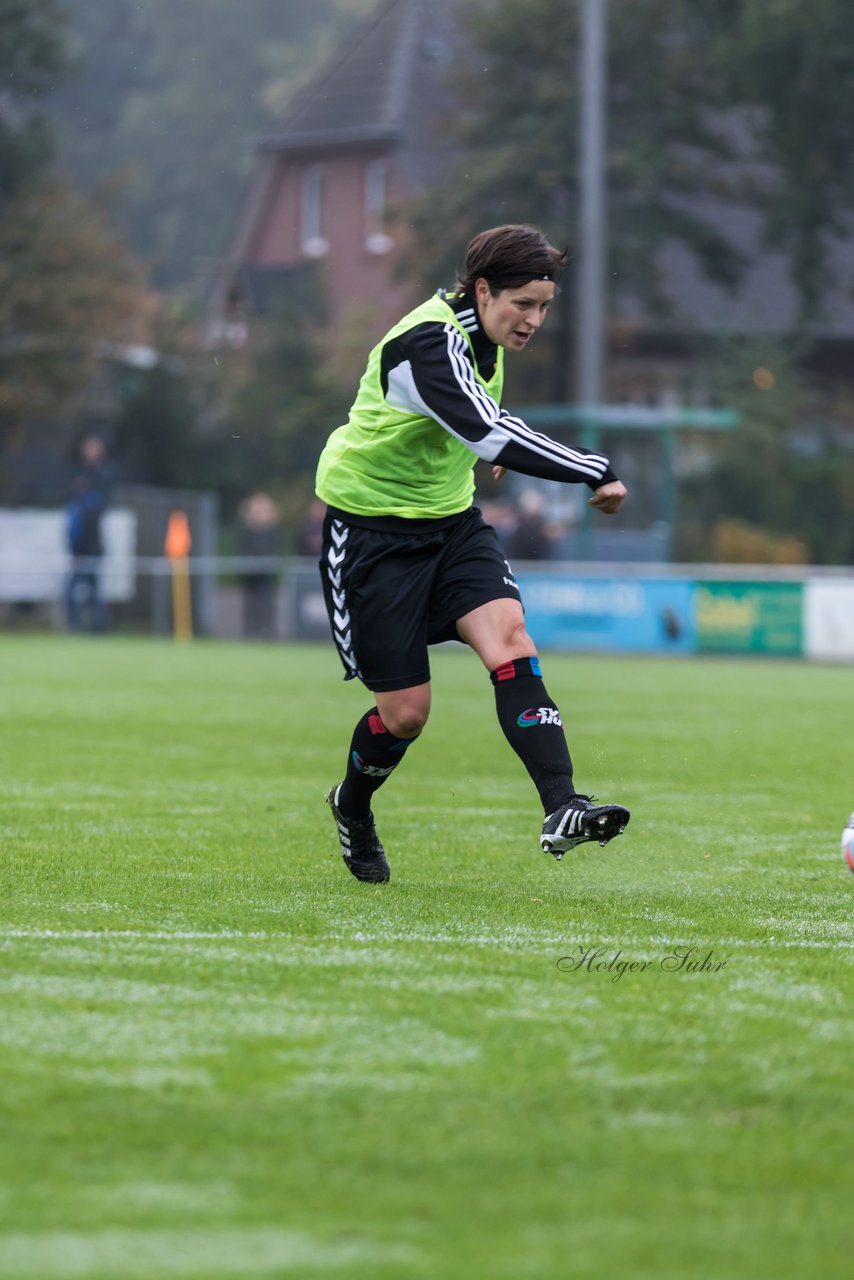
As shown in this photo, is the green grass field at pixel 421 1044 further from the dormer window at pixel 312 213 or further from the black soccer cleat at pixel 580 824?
the dormer window at pixel 312 213

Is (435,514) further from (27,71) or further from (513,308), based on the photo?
(27,71)

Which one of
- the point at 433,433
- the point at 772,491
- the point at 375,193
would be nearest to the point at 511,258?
the point at 433,433

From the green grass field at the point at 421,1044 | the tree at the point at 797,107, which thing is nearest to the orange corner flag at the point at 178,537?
the tree at the point at 797,107

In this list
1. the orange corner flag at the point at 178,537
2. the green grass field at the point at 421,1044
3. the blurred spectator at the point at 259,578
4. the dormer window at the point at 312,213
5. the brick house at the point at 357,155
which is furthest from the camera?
the dormer window at the point at 312,213

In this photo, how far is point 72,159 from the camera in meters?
61.9

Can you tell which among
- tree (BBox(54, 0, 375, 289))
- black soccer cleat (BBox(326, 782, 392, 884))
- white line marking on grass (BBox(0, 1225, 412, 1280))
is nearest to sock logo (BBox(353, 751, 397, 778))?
black soccer cleat (BBox(326, 782, 392, 884))

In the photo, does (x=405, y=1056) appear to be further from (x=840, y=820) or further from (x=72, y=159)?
(x=72, y=159)

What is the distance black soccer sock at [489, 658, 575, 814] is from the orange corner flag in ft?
70.4

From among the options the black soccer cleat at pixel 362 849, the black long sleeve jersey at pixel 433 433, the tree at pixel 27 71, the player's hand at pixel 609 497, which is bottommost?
→ the black soccer cleat at pixel 362 849

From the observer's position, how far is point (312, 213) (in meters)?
43.9

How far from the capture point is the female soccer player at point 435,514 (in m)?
5.88

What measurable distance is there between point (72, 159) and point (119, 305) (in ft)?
98.9

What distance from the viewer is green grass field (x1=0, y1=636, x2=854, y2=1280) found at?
2.91m

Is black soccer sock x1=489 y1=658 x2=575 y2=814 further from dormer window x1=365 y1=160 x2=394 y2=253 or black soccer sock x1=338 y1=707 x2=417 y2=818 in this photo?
dormer window x1=365 y1=160 x2=394 y2=253
